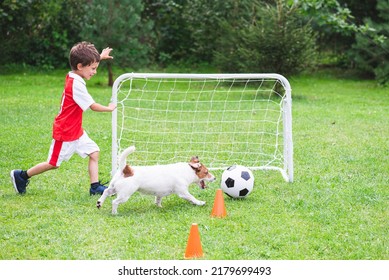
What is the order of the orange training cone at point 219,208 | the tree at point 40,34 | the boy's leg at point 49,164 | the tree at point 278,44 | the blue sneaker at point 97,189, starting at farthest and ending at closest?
the tree at point 40,34
the tree at point 278,44
the blue sneaker at point 97,189
the boy's leg at point 49,164
the orange training cone at point 219,208

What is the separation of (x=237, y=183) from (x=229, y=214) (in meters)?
0.49

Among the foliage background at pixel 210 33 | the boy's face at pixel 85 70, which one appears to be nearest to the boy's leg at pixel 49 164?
the boy's face at pixel 85 70

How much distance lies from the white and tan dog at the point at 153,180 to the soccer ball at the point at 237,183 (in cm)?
23

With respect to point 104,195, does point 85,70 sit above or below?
above

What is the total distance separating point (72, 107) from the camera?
19.7 feet

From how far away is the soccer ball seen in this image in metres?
5.98

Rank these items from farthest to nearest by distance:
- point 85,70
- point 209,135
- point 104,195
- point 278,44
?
point 278,44
point 209,135
point 85,70
point 104,195

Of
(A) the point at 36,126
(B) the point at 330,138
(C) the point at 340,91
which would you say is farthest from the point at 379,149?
(C) the point at 340,91

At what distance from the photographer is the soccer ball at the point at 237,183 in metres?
5.98

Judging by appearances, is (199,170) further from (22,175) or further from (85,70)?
(22,175)

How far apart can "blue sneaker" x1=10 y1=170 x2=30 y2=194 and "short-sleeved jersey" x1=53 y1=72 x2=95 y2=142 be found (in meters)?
0.54

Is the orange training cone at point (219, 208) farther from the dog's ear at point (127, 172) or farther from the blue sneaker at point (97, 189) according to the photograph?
the blue sneaker at point (97, 189)

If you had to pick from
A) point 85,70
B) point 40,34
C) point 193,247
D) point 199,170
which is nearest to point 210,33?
point 40,34

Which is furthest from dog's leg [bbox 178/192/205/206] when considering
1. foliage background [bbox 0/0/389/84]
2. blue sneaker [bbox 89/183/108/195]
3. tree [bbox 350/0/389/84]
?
tree [bbox 350/0/389/84]
